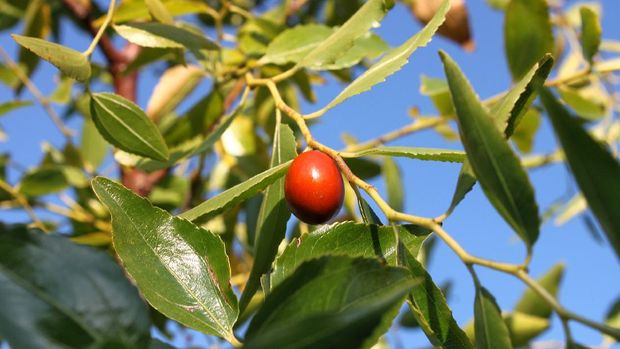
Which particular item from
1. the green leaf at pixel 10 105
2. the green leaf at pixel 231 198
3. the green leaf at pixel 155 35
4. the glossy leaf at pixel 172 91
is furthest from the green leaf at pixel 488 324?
the green leaf at pixel 10 105

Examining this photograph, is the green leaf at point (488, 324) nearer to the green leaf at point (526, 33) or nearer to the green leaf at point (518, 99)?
the green leaf at point (518, 99)

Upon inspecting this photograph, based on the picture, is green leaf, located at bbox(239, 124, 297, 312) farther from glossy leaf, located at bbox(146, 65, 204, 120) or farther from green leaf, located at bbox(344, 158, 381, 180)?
green leaf, located at bbox(344, 158, 381, 180)

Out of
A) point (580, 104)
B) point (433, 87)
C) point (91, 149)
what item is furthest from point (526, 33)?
point (91, 149)

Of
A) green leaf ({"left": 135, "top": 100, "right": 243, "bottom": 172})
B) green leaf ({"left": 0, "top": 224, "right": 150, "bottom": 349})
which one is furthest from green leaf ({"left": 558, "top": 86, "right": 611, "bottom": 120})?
green leaf ({"left": 0, "top": 224, "right": 150, "bottom": 349})

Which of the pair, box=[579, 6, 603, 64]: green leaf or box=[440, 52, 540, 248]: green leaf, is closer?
box=[440, 52, 540, 248]: green leaf

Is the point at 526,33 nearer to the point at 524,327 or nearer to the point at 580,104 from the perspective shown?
the point at 580,104

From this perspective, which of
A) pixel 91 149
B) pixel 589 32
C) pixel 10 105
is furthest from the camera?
pixel 91 149

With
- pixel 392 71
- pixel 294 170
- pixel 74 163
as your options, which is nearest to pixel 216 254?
pixel 294 170
